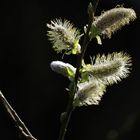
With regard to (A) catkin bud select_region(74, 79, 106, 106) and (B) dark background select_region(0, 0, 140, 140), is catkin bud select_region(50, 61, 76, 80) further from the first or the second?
(B) dark background select_region(0, 0, 140, 140)


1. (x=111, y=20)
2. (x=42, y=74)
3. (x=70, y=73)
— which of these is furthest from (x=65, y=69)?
(x=42, y=74)

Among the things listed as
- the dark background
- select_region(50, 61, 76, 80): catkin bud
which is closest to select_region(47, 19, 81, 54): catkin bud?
select_region(50, 61, 76, 80): catkin bud

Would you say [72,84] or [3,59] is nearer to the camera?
[72,84]

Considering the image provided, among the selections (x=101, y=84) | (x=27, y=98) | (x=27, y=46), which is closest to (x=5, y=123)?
(x=27, y=98)

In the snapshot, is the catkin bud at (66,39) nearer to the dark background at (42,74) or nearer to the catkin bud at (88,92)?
the catkin bud at (88,92)

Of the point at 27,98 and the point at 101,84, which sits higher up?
the point at 101,84

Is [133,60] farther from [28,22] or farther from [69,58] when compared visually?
[28,22]

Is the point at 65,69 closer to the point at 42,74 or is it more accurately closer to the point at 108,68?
the point at 108,68
